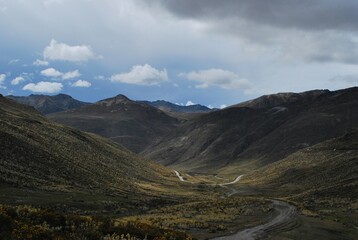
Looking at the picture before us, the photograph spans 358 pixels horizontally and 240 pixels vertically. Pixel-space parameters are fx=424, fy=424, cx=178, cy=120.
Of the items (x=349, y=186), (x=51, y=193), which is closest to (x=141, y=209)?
(x=51, y=193)

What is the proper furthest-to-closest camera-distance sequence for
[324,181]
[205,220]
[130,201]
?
1. [324,181]
2. [130,201]
3. [205,220]

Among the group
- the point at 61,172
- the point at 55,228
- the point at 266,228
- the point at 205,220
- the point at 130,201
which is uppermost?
the point at 55,228

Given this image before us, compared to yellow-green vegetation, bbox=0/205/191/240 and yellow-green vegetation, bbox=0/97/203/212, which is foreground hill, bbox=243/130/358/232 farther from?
yellow-green vegetation, bbox=0/205/191/240

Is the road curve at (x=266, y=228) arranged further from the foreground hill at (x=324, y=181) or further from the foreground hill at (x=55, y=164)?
the foreground hill at (x=55, y=164)

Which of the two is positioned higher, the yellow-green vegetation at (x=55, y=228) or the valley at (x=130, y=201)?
the yellow-green vegetation at (x=55, y=228)

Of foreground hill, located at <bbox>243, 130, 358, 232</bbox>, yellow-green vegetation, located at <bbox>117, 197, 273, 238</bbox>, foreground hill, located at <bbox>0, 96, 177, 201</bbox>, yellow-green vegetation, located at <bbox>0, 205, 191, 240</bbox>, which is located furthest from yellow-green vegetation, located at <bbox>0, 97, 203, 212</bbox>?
foreground hill, located at <bbox>243, 130, 358, 232</bbox>

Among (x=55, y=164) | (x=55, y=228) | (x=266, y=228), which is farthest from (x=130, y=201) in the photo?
(x=55, y=228)

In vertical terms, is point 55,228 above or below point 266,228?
above

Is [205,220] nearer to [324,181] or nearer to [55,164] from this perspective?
[55,164]

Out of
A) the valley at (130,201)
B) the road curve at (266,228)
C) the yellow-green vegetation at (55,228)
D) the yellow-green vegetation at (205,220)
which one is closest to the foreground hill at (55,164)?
the valley at (130,201)

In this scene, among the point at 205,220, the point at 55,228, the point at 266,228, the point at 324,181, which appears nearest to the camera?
the point at 55,228

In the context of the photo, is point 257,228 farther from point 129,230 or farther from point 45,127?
point 45,127

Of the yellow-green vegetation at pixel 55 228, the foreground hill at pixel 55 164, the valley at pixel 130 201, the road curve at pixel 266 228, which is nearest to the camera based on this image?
the yellow-green vegetation at pixel 55 228

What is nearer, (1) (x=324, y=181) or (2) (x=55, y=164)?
(2) (x=55, y=164)
